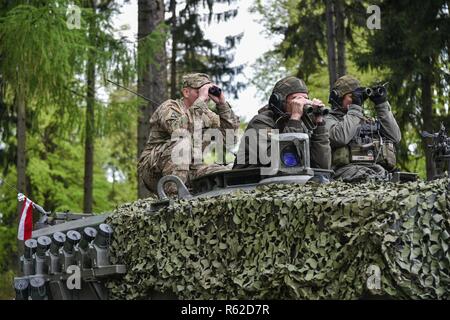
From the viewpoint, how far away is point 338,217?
6.60 m

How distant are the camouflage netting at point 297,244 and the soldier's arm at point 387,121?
262cm

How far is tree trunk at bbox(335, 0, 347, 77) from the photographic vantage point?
21.4 m

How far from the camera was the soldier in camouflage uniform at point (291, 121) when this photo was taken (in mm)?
8422

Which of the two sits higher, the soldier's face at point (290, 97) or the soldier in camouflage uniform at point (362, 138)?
the soldier's face at point (290, 97)

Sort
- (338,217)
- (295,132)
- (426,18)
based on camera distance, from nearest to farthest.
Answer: (338,217) < (295,132) < (426,18)

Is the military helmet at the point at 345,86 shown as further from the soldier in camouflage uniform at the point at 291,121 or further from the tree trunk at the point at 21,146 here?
the tree trunk at the point at 21,146

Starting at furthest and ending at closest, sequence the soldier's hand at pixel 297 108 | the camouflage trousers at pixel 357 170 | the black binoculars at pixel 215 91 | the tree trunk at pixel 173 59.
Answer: the tree trunk at pixel 173 59 → the black binoculars at pixel 215 91 → the camouflage trousers at pixel 357 170 → the soldier's hand at pixel 297 108

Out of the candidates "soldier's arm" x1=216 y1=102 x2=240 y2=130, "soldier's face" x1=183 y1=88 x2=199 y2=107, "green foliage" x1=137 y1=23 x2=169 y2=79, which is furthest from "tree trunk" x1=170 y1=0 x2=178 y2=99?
"soldier's face" x1=183 y1=88 x2=199 y2=107

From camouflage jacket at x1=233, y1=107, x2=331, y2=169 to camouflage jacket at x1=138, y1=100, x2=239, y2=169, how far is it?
1.14 m

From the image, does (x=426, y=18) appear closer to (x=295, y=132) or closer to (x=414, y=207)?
(x=295, y=132)

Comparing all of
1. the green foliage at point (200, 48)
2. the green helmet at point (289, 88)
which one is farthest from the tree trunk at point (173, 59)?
the green helmet at point (289, 88)

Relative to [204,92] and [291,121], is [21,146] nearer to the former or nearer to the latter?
[204,92]

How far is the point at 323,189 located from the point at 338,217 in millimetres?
502
